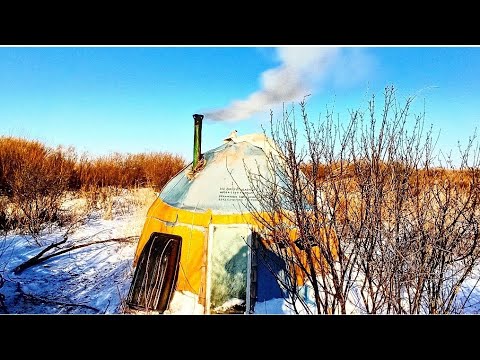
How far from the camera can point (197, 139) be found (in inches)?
115

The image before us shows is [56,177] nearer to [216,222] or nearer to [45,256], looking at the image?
[45,256]

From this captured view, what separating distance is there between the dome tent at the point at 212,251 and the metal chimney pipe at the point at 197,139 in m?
0.20

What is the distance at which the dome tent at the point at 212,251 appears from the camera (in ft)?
8.85

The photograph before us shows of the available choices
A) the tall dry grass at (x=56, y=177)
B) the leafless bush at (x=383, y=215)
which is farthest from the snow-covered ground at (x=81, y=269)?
the leafless bush at (x=383, y=215)

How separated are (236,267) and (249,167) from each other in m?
0.80

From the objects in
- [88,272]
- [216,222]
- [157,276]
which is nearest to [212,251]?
[216,222]

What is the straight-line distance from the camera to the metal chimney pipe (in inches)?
108

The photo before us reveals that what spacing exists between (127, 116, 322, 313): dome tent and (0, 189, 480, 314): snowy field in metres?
0.12

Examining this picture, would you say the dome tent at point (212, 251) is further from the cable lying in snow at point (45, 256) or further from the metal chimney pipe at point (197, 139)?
the cable lying in snow at point (45, 256)

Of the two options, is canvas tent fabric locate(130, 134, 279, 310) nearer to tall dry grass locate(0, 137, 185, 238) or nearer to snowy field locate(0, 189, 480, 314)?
snowy field locate(0, 189, 480, 314)

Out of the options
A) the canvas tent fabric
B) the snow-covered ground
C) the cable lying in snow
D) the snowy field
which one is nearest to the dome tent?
the canvas tent fabric

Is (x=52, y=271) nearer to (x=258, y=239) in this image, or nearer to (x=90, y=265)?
(x=90, y=265)
